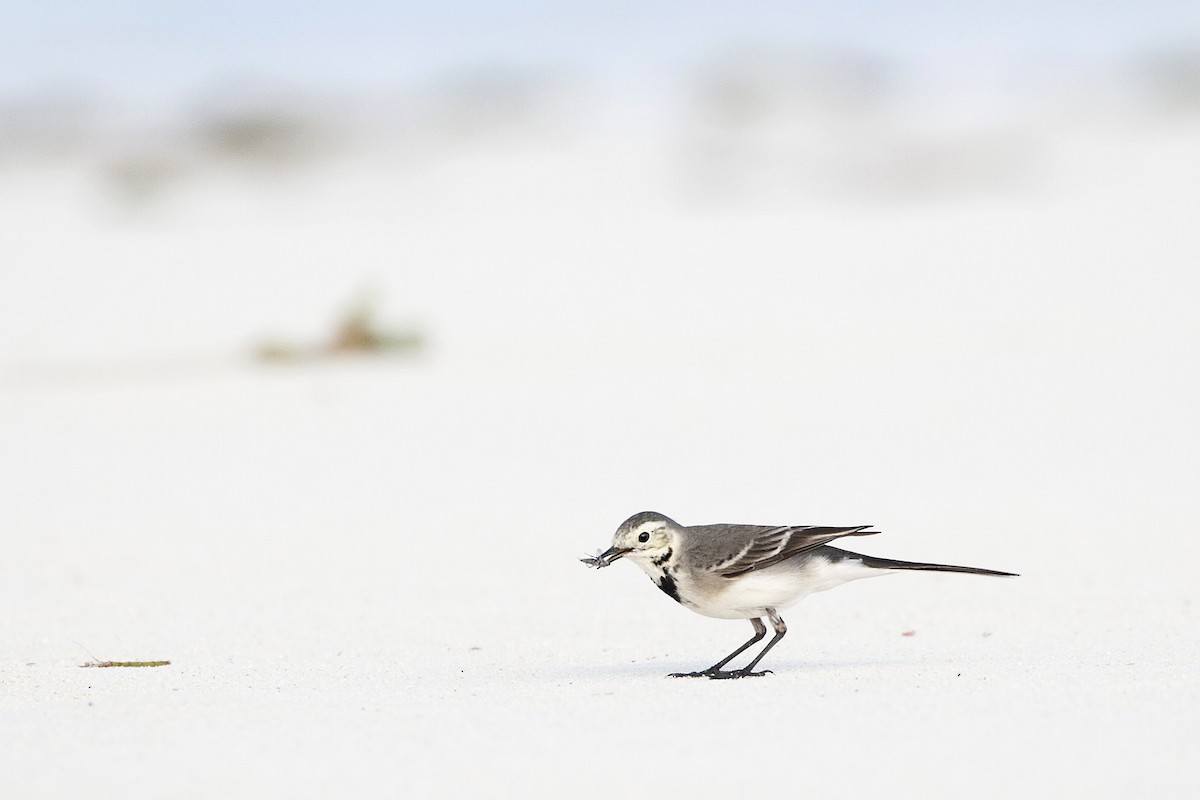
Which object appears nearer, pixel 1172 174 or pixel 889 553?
pixel 889 553

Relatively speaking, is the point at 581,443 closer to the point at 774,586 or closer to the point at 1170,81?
the point at 774,586

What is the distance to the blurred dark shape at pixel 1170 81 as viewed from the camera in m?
40.1

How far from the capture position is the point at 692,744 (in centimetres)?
446

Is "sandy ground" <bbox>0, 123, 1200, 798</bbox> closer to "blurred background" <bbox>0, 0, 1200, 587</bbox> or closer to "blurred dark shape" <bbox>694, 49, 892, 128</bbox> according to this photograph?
"blurred background" <bbox>0, 0, 1200, 587</bbox>

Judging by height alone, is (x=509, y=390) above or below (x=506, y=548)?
above

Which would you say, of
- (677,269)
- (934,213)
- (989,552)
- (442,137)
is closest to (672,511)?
(989,552)

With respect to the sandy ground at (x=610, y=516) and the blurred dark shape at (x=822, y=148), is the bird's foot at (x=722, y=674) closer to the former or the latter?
the sandy ground at (x=610, y=516)

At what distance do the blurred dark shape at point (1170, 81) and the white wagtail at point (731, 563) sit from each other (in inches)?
1399

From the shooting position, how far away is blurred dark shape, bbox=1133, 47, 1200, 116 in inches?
1578

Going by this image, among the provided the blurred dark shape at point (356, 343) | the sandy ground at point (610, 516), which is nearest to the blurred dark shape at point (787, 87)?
the sandy ground at point (610, 516)

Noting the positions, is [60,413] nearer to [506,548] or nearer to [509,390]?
[509,390]

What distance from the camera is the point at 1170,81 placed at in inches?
1718

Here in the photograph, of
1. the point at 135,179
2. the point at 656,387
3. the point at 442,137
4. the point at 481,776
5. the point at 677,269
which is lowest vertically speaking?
the point at 481,776

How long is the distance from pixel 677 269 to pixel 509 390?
7.45 m
